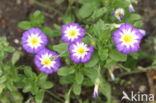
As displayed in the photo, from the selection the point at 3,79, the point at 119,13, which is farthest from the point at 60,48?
the point at 119,13

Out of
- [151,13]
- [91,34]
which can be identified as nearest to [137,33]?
[91,34]

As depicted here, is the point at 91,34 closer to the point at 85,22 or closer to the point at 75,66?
the point at 75,66

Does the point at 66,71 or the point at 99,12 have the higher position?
the point at 99,12

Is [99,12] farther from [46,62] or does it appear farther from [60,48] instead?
A: [46,62]

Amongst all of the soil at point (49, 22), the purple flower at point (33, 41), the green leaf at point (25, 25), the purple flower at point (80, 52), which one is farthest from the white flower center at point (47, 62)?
the soil at point (49, 22)

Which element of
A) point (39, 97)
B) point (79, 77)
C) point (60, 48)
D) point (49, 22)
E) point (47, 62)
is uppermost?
point (49, 22)

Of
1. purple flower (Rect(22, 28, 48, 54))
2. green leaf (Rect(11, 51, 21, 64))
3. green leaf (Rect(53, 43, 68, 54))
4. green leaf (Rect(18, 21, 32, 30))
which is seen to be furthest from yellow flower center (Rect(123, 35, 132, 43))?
green leaf (Rect(11, 51, 21, 64))

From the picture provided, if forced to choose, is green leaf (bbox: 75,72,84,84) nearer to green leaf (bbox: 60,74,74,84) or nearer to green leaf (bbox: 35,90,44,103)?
green leaf (bbox: 60,74,74,84)

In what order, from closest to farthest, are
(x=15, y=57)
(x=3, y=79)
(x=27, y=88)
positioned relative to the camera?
(x=3, y=79) < (x=27, y=88) < (x=15, y=57)
